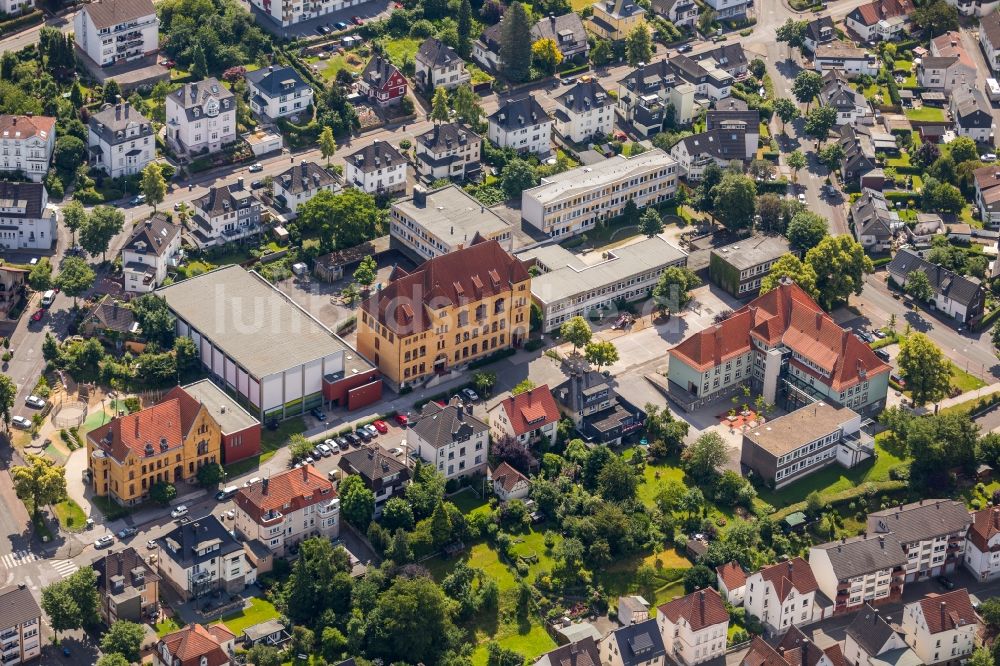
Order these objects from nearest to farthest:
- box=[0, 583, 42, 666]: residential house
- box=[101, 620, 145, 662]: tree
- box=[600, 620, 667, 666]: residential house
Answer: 1. box=[0, 583, 42, 666]: residential house
2. box=[101, 620, 145, 662]: tree
3. box=[600, 620, 667, 666]: residential house

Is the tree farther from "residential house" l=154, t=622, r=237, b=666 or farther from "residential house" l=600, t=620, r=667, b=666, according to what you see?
"residential house" l=600, t=620, r=667, b=666

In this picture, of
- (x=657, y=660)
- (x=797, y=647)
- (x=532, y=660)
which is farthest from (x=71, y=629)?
(x=797, y=647)

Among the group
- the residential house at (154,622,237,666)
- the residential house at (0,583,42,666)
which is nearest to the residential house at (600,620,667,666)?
the residential house at (154,622,237,666)

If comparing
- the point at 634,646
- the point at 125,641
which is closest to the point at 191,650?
the point at 125,641

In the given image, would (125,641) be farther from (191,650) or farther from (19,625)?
(19,625)

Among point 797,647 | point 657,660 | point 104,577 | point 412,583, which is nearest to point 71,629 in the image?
point 104,577

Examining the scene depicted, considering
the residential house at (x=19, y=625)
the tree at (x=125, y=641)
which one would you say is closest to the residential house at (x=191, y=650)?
the tree at (x=125, y=641)

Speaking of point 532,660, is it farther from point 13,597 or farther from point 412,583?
point 13,597
